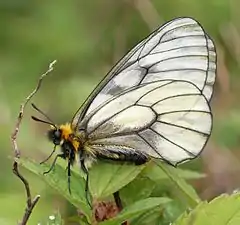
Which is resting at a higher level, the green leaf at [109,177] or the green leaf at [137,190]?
the green leaf at [109,177]

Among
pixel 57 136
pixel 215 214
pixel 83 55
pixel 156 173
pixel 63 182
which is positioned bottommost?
pixel 215 214

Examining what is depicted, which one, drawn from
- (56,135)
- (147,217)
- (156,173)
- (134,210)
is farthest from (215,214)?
(56,135)

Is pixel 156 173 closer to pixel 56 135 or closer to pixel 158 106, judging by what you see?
pixel 56 135

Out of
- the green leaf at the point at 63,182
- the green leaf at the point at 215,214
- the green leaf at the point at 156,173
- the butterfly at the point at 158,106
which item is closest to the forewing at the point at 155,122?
the butterfly at the point at 158,106

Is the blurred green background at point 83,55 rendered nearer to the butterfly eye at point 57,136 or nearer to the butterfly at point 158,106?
the butterfly at point 158,106

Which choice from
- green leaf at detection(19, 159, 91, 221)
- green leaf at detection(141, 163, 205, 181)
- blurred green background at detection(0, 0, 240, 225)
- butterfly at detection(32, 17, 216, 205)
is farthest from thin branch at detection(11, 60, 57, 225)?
blurred green background at detection(0, 0, 240, 225)
